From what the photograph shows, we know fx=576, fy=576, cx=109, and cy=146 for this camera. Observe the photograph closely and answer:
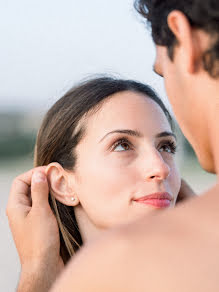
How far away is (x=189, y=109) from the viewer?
5.42ft

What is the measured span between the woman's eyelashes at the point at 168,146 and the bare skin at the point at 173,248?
4.68 feet

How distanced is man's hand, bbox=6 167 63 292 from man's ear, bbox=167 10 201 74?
5.16 feet

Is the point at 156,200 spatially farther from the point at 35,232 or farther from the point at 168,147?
the point at 35,232

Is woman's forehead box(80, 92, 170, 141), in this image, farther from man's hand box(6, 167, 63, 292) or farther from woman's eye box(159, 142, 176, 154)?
man's hand box(6, 167, 63, 292)

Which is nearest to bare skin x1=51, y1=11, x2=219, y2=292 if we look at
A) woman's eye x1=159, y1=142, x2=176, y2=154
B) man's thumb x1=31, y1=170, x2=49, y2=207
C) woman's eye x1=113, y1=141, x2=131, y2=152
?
woman's eye x1=113, y1=141, x2=131, y2=152

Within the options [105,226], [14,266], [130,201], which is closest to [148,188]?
[130,201]

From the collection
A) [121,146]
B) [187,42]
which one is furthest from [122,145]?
[187,42]

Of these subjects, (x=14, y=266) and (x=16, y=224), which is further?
(x=14, y=266)

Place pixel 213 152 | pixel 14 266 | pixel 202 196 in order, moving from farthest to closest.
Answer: pixel 14 266
pixel 213 152
pixel 202 196

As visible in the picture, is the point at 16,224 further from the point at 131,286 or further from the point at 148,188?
the point at 131,286

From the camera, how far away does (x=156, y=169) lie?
2824 millimetres

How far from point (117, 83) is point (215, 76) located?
1.70 metres

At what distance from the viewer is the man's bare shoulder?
1.34 metres

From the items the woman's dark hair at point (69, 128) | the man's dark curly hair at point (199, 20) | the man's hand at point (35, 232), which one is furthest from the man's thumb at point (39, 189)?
the man's dark curly hair at point (199, 20)
